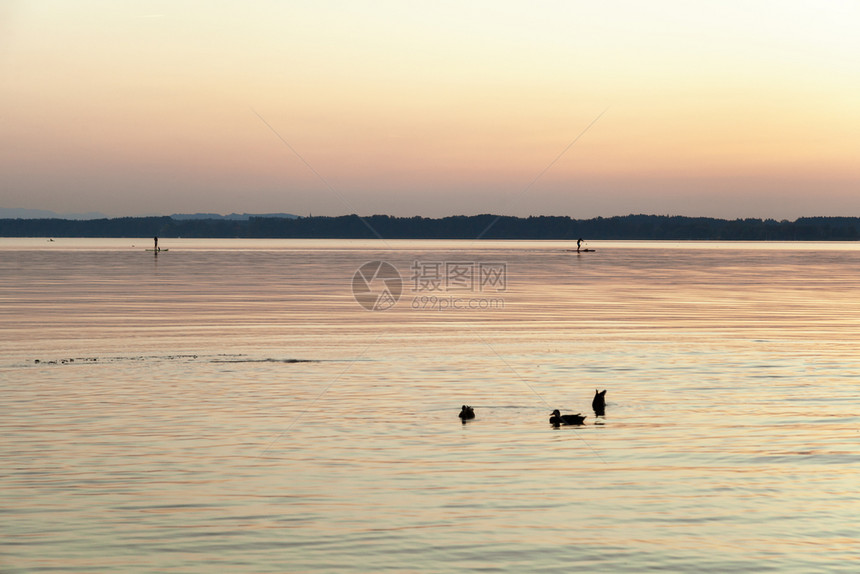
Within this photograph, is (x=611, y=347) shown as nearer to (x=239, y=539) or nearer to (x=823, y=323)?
(x=823, y=323)

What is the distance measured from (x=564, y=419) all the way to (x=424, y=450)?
13.0 ft

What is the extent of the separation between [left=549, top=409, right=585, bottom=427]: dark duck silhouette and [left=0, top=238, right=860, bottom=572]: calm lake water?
35cm

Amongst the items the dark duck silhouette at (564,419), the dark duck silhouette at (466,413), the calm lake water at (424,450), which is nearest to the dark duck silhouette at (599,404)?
the calm lake water at (424,450)

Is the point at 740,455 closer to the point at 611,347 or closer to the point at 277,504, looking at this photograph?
the point at 277,504

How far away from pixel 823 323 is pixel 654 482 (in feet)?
110

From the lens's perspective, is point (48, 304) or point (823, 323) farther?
point (48, 304)

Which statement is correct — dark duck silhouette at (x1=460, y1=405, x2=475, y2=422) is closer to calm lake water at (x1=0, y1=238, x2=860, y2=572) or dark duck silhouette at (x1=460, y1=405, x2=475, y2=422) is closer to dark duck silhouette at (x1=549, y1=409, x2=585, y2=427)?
calm lake water at (x1=0, y1=238, x2=860, y2=572)

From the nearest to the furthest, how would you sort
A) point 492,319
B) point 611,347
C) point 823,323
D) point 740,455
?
point 740,455 < point 611,347 < point 823,323 < point 492,319

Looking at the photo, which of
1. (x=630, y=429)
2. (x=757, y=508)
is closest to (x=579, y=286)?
(x=630, y=429)

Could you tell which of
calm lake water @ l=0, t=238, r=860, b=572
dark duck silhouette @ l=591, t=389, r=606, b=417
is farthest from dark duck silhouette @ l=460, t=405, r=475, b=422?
dark duck silhouette @ l=591, t=389, r=606, b=417

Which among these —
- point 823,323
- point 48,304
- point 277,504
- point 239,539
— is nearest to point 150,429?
point 277,504

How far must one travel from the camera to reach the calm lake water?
13898mm

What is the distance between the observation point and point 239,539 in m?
14.1

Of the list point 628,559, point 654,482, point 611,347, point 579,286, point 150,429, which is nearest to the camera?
point 628,559
